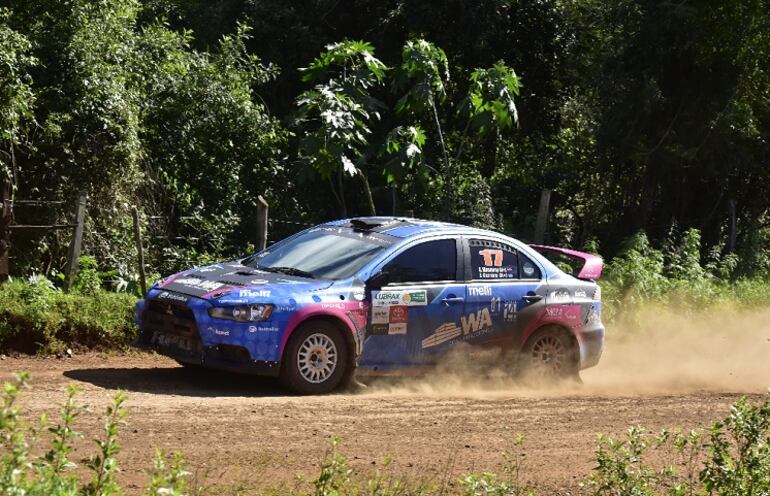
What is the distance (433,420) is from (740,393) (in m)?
4.78

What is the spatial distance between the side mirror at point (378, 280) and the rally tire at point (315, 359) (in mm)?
586

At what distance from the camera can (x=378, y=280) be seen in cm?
1141

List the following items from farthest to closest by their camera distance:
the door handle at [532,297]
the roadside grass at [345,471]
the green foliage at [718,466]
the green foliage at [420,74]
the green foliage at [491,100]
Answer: the green foliage at [491,100] < the green foliage at [420,74] < the door handle at [532,297] < the green foliage at [718,466] < the roadside grass at [345,471]

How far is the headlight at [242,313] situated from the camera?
35.0 feet

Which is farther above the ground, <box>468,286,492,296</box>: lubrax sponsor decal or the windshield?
the windshield

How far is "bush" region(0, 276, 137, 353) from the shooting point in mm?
12414

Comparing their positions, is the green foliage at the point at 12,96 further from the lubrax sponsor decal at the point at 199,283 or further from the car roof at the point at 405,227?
the car roof at the point at 405,227

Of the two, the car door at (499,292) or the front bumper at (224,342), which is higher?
the car door at (499,292)

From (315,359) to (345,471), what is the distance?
4.60 m

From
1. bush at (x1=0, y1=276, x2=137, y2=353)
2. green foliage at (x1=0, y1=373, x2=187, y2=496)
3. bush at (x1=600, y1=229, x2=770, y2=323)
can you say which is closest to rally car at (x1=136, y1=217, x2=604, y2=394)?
bush at (x1=0, y1=276, x2=137, y2=353)

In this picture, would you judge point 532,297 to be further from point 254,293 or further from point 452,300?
point 254,293

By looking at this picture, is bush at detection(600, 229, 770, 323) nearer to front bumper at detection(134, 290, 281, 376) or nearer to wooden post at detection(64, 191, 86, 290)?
wooden post at detection(64, 191, 86, 290)

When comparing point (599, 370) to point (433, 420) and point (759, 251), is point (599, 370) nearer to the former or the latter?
point (433, 420)

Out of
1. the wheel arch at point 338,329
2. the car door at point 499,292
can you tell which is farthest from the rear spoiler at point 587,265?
the wheel arch at point 338,329
